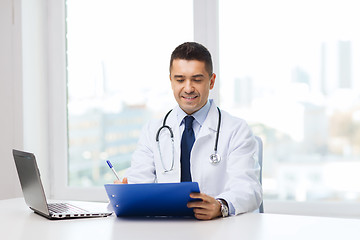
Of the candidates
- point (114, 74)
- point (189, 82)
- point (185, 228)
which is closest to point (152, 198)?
point (185, 228)

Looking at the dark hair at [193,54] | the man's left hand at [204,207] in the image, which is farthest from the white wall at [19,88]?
the man's left hand at [204,207]

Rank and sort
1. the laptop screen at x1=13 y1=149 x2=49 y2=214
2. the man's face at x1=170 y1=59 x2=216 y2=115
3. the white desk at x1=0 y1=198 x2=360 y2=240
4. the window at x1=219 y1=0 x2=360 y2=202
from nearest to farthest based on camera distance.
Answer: the white desk at x1=0 y1=198 x2=360 y2=240 < the laptop screen at x1=13 y1=149 x2=49 y2=214 < the man's face at x1=170 y1=59 x2=216 y2=115 < the window at x1=219 y1=0 x2=360 y2=202

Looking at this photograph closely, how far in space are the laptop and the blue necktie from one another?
16.5 inches

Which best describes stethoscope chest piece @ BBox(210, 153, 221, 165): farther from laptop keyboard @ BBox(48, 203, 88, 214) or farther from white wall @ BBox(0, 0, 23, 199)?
white wall @ BBox(0, 0, 23, 199)

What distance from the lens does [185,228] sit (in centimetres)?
149

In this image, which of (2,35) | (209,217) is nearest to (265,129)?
(209,217)

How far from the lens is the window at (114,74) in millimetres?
3207

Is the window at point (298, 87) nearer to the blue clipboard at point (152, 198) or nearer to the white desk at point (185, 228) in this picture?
the white desk at point (185, 228)

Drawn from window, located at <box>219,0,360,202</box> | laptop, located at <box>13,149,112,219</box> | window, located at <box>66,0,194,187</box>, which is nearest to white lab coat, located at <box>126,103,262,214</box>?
laptop, located at <box>13,149,112,219</box>

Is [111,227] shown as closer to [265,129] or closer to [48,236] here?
[48,236]

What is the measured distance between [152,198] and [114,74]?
1898mm

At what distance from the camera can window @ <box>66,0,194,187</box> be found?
321cm

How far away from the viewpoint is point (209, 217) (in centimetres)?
161

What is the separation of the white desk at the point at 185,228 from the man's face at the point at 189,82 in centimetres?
58
